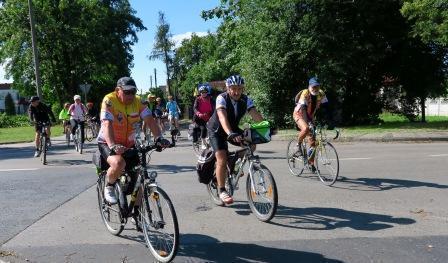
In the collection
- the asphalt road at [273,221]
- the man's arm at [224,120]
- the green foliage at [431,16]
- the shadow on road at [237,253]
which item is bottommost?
the shadow on road at [237,253]

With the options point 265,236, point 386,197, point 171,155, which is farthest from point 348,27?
point 265,236

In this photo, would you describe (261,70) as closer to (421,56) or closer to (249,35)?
(249,35)

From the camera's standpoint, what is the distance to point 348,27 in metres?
22.2

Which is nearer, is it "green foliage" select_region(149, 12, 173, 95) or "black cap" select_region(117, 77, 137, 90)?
"black cap" select_region(117, 77, 137, 90)

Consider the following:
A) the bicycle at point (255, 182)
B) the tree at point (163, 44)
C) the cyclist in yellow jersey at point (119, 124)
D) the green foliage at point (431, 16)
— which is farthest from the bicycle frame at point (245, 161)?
the tree at point (163, 44)

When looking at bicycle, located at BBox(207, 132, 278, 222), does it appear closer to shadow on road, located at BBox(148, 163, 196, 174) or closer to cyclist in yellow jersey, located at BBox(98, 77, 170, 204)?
cyclist in yellow jersey, located at BBox(98, 77, 170, 204)

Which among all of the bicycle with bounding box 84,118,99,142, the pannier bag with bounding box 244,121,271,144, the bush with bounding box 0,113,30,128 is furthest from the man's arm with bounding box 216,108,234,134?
the bush with bounding box 0,113,30,128

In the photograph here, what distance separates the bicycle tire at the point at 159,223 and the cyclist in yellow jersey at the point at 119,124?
1.71 ft

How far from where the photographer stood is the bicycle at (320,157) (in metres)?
9.12

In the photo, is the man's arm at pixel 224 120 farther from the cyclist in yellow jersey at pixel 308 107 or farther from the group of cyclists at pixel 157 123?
the cyclist in yellow jersey at pixel 308 107

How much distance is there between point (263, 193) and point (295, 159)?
367 cm

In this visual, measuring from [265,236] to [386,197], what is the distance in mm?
2820

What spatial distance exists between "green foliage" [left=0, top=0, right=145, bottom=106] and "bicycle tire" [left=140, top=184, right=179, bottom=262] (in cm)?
4329

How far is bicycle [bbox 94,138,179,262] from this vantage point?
504cm
